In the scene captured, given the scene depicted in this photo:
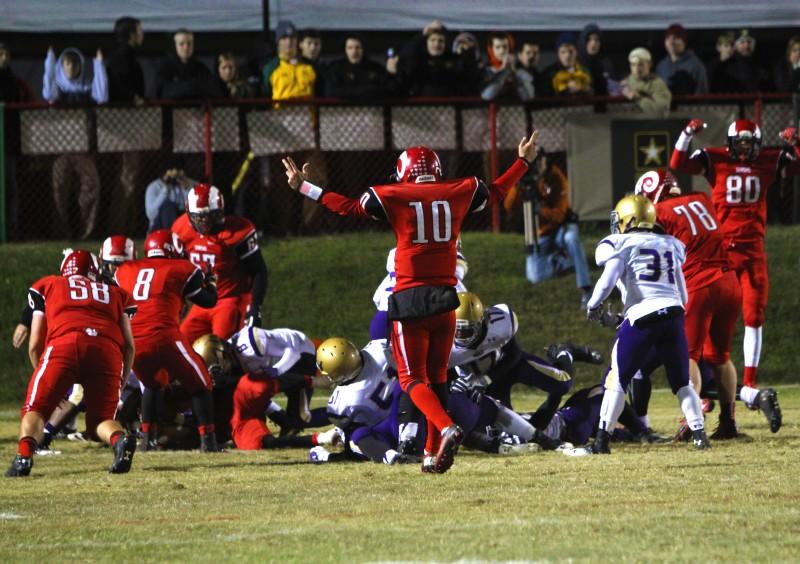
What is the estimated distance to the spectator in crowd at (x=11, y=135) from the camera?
16.3 metres

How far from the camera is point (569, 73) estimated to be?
16594 mm

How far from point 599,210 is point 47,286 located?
28.3 ft

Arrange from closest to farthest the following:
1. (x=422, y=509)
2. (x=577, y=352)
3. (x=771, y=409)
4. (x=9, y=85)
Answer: (x=422, y=509), (x=771, y=409), (x=577, y=352), (x=9, y=85)

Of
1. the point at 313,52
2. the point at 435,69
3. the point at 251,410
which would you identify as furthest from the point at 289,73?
the point at 251,410

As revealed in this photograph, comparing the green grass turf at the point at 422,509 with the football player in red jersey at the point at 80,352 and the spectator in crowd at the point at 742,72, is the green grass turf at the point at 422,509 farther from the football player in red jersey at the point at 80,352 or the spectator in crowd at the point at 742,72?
the spectator in crowd at the point at 742,72

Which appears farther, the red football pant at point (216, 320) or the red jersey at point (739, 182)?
the red football pant at point (216, 320)

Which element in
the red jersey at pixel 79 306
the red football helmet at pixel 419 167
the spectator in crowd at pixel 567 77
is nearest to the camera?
the red football helmet at pixel 419 167

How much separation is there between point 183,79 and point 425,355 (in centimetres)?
864

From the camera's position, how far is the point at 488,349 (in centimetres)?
979

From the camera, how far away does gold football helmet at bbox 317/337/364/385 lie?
9.30 m

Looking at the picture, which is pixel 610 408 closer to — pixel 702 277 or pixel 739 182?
pixel 702 277

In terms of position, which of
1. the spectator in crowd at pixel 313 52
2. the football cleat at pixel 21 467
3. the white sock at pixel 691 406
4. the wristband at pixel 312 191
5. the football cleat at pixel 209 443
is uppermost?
the spectator in crowd at pixel 313 52

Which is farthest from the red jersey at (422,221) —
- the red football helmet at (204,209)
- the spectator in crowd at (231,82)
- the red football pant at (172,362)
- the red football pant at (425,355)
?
the spectator in crowd at (231,82)

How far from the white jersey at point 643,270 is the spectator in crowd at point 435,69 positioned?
7.53 m
